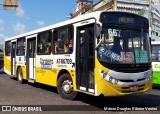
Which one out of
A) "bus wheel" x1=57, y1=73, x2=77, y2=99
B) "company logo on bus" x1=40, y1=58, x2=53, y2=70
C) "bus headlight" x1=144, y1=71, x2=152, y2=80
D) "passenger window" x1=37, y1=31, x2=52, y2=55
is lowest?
"bus wheel" x1=57, y1=73, x2=77, y2=99

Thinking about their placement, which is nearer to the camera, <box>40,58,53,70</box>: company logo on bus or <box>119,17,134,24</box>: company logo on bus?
<box>119,17,134,24</box>: company logo on bus

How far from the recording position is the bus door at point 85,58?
1055 cm

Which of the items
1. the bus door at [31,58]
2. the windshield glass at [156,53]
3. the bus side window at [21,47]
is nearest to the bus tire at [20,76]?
the bus side window at [21,47]

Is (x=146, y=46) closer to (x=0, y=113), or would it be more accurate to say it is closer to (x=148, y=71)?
(x=148, y=71)

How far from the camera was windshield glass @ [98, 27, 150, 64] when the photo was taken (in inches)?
398

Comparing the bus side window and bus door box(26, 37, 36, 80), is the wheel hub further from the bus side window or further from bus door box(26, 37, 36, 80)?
the bus side window

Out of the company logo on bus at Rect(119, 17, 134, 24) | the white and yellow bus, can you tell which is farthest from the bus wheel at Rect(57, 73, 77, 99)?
the company logo on bus at Rect(119, 17, 134, 24)

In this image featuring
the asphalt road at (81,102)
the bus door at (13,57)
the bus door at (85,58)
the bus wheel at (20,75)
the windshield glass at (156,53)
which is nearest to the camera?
the asphalt road at (81,102)

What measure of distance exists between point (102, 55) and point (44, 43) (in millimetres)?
4830

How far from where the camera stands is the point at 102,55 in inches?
397

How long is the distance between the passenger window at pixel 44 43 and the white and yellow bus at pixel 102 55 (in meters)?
0.47

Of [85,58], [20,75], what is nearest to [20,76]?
[20,75]

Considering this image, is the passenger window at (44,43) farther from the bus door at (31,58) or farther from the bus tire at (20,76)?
the bus tire at (20,76)

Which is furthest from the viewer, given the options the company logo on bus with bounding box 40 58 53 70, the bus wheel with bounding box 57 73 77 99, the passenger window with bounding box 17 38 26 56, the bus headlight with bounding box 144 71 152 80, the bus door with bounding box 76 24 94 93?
the passenger window with bounding box 17 38 26 56
